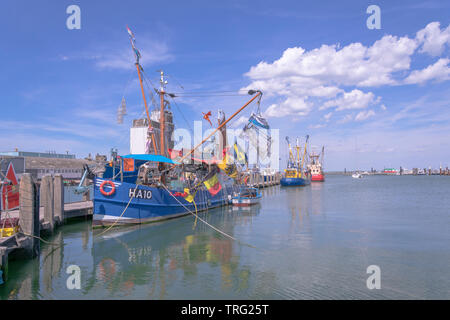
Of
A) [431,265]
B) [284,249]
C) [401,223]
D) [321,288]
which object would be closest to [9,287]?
[321,288]

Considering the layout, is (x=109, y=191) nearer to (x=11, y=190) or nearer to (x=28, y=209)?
(x=28, y=209)

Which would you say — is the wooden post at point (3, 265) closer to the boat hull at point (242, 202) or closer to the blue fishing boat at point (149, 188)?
the blue fishing boat at point (149, 188)

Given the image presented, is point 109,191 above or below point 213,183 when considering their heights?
above

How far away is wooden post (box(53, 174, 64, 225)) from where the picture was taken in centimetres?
2332

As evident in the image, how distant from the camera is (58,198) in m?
23.7

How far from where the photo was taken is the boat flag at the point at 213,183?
111 feet

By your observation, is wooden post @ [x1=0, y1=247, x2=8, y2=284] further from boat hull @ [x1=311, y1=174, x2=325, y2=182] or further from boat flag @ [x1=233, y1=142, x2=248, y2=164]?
boat hull @ [x1=311, y1=174, x2=325, y2=182]

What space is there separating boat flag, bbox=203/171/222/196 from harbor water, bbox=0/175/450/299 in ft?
28.4

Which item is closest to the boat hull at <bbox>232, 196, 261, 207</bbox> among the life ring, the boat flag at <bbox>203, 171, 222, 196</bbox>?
the boat flag at <bbox>203, 171, 222, 196</bbox>

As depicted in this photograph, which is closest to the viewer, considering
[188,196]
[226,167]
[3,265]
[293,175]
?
[3,265]

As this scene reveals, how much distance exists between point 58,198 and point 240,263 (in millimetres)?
16491

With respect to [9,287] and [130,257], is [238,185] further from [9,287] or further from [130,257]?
[9,287]

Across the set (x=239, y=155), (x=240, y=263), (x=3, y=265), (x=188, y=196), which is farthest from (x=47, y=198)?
(x=239, y=155)

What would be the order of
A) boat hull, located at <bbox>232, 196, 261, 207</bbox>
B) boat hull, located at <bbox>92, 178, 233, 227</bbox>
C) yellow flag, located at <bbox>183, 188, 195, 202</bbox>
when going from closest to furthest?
boat hull, located at <bbox>92, 178, 233, 227</bbox> < yellow flag, located at <bbox>183, 188, 195, 202</bbox> < boat hull, located at <bbox>232, 196, 261, 207</bbox>
